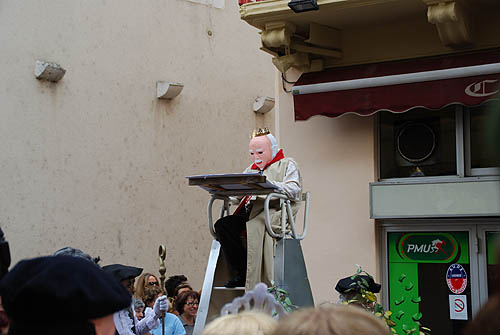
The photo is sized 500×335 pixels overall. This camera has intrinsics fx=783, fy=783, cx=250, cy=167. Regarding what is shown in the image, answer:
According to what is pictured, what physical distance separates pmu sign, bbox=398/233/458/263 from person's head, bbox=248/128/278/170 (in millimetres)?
2371

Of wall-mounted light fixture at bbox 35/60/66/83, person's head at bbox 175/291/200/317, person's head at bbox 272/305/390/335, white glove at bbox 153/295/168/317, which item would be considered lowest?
person's head at bbox 175/291/200/317

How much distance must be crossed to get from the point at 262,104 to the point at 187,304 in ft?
21.1

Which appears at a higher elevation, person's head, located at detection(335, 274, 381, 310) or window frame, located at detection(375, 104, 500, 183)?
window frame, located at detection(375, 104, 500, 183)

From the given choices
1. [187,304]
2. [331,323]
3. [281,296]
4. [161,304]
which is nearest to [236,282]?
[281,296]

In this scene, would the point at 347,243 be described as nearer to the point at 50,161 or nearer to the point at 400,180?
the point at 400,180

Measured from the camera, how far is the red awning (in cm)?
795

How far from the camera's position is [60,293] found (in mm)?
2133

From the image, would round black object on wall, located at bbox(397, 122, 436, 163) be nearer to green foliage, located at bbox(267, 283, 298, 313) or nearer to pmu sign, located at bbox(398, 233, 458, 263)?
pmu sign, located at bbox(398, 233, 458, 263)

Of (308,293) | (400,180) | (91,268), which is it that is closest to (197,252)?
(400,180)

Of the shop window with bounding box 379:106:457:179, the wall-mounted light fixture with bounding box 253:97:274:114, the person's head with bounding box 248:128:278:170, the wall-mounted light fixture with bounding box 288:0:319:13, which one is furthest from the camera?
the wall-mounted light fixture with bounding box 253:97:274:114

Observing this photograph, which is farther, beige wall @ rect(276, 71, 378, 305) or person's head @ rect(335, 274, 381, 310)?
beige wall @ rect(276, 71, 378, 305)

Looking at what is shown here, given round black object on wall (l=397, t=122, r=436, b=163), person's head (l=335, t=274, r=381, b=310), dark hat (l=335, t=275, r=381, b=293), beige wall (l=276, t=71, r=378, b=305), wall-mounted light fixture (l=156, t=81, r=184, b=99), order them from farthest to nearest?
wall-mounted light fixture (l=156, t=81, r=184, b=99)
beige wall (l=276, t=71, r=378, b=305)
round black object on wall (l=397, t=122, r=436, b=163)
dark hat (l=335, t=275, r=381, b=293)
person's head (l=335, t=274, r=381, b=310)

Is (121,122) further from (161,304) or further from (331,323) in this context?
(331,323)

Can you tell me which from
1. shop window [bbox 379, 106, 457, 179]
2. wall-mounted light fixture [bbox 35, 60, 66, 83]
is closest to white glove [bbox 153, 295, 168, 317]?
shop window [bbox 379, 106, 457, 179]
